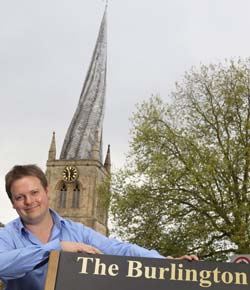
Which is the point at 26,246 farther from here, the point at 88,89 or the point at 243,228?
the point at 88,89

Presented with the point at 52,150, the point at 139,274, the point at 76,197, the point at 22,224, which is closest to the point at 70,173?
the point at 76,197

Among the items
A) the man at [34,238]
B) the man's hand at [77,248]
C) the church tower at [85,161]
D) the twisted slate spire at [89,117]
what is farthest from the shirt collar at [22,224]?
the twisted slate spire at [89,117]

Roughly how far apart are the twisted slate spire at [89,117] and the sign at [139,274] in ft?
273

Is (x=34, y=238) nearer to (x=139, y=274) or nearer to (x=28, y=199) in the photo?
(x=28, y=199)

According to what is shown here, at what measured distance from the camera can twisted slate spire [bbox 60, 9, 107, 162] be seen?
8719cm

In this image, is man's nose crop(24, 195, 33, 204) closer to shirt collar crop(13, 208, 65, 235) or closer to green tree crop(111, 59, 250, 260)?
shirt collar crop(13, 208, 65, 235)

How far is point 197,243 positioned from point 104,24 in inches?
3013

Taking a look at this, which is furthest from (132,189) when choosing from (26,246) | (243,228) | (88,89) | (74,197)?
(88,89)

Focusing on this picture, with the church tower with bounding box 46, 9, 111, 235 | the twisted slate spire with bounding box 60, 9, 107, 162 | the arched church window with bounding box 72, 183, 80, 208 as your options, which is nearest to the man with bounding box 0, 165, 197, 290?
the church tower with bounding box 46, 9, 111, 235

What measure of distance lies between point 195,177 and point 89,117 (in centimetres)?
6525

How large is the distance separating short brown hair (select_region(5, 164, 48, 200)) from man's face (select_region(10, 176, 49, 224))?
0.02m

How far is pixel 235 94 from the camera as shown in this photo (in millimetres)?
24953

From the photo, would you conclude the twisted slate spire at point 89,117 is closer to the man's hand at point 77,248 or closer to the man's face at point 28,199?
the man's face at point 28,199

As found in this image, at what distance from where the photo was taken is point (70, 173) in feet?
276
